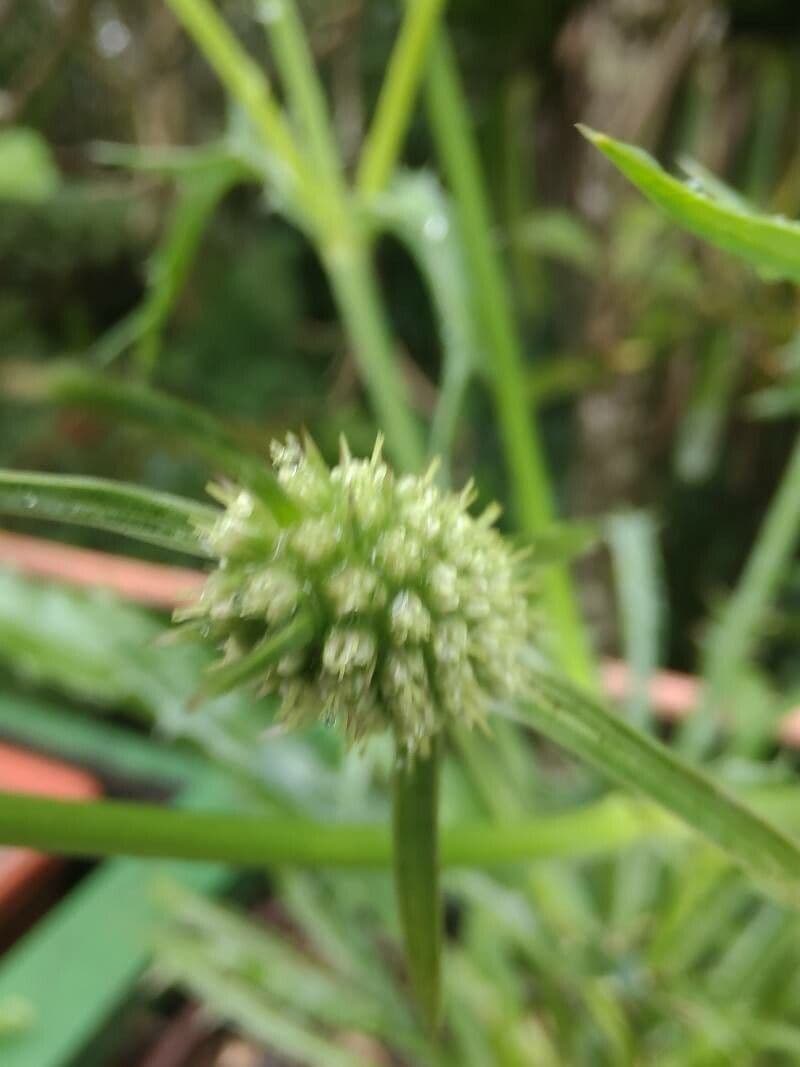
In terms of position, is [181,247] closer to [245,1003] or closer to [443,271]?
[443,271]

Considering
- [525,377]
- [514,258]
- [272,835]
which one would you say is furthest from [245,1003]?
[514,258]

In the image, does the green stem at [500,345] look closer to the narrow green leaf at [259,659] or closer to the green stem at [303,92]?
the green stem at [303,92]

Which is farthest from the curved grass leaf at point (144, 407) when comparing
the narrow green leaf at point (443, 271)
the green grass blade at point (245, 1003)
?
the green grass blade at point (245, 1003)

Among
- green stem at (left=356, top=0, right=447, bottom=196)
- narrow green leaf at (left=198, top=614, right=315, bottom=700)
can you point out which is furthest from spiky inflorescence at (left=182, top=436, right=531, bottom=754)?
green stem at (left=356, top=0, right=447, bottom=196)

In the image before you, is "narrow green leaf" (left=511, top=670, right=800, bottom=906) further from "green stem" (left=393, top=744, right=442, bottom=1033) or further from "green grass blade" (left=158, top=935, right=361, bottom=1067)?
"green grass blade" (left=158, top=935, right=361, bottom=1067)

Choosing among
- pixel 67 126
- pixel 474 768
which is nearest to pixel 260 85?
pixel 474 768
